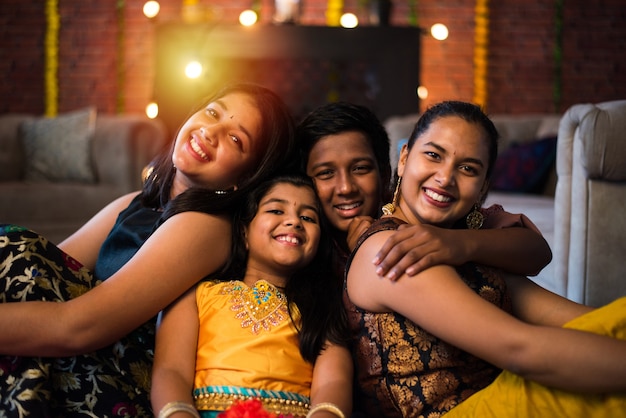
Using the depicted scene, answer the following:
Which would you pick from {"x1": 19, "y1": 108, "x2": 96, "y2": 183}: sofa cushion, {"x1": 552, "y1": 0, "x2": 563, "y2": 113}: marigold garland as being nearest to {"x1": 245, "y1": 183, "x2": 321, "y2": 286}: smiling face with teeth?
{"x1": 19, "y1": 108, "x2": 96, "y2": 183}: sofa cushion

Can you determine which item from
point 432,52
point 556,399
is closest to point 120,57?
point 432,52

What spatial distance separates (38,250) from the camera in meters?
1.56

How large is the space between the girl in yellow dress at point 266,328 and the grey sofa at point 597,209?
1.08 meters

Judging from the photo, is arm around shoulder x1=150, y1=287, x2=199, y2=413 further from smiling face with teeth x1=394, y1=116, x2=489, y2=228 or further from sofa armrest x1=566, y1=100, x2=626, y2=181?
sofa armrest x1=566, y1=100, x2=626, y2=181

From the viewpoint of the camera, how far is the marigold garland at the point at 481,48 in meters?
6.38

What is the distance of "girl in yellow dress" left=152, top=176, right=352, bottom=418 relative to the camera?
1497 mm

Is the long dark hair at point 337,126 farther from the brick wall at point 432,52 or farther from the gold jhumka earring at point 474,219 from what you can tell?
the brick wall at point 432,52

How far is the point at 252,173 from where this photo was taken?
1.85 metres

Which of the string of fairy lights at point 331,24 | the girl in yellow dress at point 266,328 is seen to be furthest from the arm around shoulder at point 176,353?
the string of fairy lights at point 331,24

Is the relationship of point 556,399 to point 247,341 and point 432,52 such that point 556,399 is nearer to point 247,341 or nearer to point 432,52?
point 247,341

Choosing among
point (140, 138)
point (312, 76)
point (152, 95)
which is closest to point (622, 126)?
point (140, 138)

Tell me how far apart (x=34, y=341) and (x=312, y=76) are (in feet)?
15.8

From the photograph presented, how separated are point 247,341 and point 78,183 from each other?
12.8ft

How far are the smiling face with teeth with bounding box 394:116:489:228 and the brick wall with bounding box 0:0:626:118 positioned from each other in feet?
15.9
